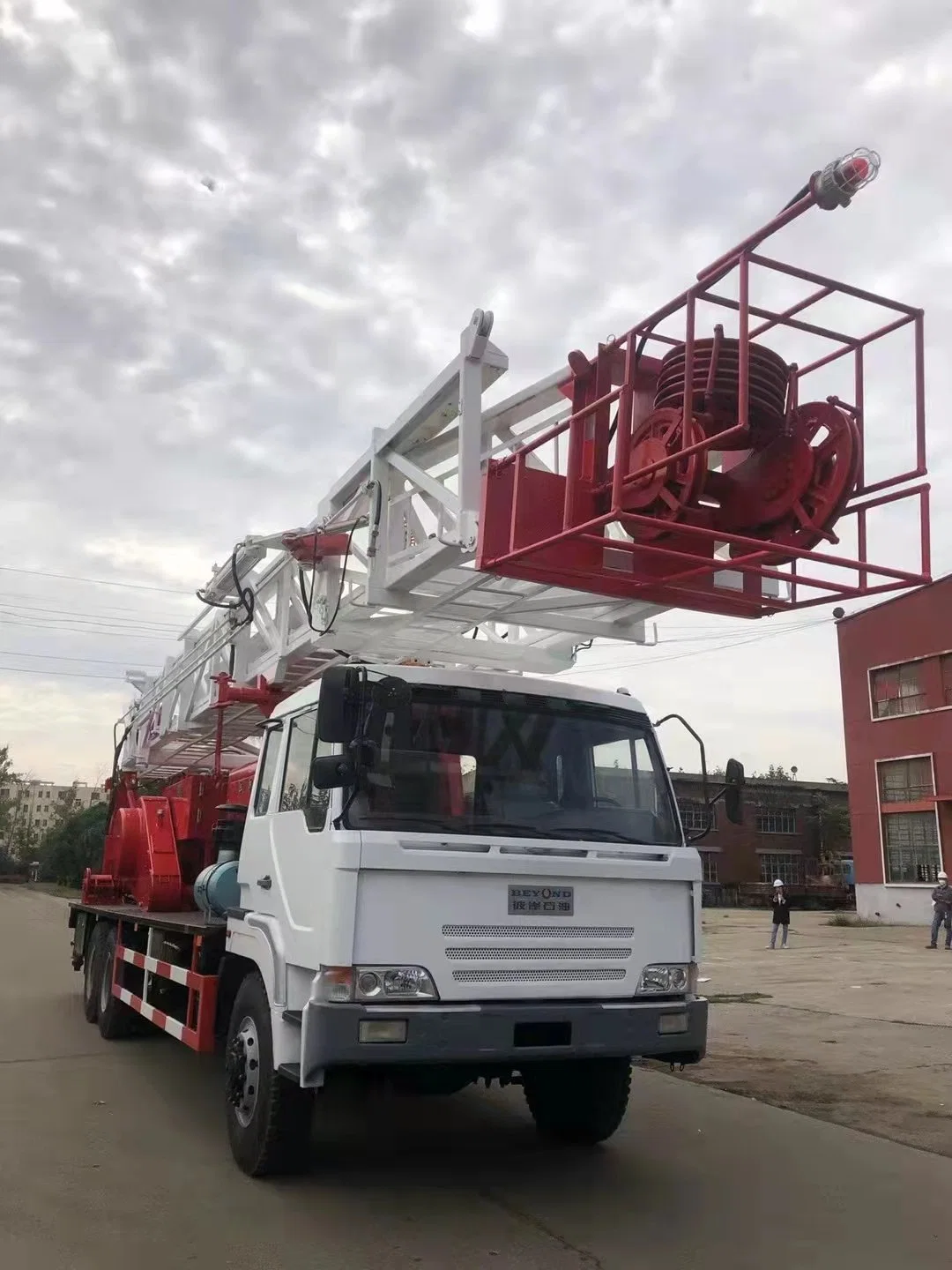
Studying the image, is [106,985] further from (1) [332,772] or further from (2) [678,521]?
(2) [678,521]

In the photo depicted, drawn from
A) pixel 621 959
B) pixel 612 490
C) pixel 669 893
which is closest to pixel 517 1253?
pixel 621 959

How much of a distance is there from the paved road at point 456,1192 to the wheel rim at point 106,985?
72.3 inches

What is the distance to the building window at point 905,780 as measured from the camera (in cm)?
3109

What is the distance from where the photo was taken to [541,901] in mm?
4754

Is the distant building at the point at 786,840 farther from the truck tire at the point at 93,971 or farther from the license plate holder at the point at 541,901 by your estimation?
the license plate holder at the point at 541,901

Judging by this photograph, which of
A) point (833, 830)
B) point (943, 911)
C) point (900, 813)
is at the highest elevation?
point (833, 830)

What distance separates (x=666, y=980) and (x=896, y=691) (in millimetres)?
29864

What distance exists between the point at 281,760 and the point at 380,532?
1.44m

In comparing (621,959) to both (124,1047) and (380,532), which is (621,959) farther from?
(124,1047)

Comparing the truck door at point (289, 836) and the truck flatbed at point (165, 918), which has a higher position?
the truck door at point (289, 836)

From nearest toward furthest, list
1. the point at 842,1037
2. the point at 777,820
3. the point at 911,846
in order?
the point at 842,1037, the point at 911,846, the point at 777,820

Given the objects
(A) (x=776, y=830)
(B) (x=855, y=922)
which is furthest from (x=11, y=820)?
(B) (x=855, y=922)

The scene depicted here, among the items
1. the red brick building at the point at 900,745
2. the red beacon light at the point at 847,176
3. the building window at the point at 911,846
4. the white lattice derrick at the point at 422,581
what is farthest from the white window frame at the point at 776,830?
the red beacon light at the point at 847,176

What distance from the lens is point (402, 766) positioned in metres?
4.83
